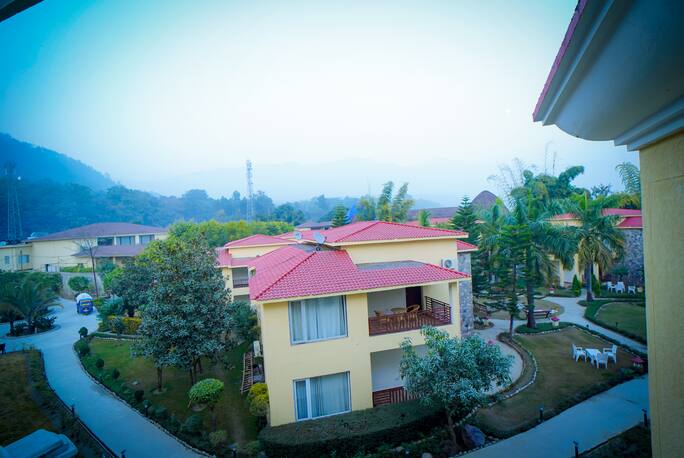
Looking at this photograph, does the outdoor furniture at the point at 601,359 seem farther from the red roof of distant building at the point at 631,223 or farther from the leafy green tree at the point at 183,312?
the red roof of distant building at the point at 631,223

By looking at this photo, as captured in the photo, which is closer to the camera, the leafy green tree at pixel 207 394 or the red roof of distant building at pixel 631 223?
the leafy green tree at pixel 207 394

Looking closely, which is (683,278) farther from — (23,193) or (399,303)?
(23,193)

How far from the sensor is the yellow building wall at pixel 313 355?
428 inches

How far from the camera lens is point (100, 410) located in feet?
44.4

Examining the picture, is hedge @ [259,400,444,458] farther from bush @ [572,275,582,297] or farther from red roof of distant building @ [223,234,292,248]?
bush @ [572,275,582,297]

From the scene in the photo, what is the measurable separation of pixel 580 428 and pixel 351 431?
21.9 ft

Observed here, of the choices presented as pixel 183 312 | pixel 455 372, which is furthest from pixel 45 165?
pixel 455 372

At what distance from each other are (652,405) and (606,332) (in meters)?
19.5

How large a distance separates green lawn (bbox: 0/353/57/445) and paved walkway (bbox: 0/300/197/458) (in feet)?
3.27

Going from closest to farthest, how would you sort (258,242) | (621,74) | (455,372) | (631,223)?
(621,74) < (455,372) < (258,242) < (631,223)

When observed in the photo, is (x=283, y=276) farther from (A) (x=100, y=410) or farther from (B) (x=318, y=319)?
(A) (x=100, y=410)

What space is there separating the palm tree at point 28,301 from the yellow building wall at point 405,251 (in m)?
24.5

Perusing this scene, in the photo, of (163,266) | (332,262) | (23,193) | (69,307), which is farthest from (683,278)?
(23,193)

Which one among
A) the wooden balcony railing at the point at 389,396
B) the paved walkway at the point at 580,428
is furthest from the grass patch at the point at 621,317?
the wooden balcony railing at the point at 389,396
